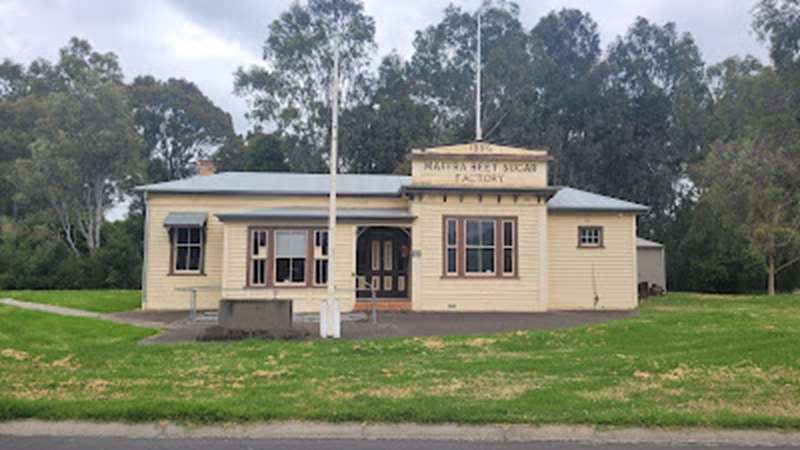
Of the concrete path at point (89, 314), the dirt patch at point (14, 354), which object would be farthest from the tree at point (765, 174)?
the dirt patch at point (14, 354)

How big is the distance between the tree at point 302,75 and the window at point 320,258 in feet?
77.2

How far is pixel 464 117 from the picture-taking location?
45.5 meters

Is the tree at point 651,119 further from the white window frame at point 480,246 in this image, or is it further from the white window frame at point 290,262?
the white window frame at point 290,262

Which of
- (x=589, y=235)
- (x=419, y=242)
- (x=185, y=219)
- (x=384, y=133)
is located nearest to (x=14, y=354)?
(x=185, y=219)

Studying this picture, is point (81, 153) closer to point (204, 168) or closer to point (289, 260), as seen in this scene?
point (204, 168)

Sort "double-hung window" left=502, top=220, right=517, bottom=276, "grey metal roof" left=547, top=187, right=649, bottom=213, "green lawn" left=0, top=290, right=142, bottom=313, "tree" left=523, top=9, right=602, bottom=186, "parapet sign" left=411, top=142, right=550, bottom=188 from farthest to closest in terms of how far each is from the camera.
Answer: "tree" left=523, top=9, right=602, bottom=186 → "grey metal roof" left=547, top=187, right=649, bottom=213 → "parapet sign" left=411, top=142, right=550, bottom=188 → "double-hung window" left=502, top=220, right=517, bottom=276 → "green lawn" left=0, top=290, right=142, bottom=313

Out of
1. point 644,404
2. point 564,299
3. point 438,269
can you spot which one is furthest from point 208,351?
point 564,299

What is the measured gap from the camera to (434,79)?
1823 inches

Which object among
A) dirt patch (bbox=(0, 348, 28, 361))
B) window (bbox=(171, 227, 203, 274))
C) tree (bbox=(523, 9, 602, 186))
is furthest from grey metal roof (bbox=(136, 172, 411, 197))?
tree (bbox=(523, 9, 602, 186))

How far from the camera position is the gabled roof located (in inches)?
862

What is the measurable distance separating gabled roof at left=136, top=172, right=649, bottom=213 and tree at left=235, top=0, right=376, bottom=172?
60.9 feet

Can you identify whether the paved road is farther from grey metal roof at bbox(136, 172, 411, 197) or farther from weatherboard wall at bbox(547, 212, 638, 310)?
weatherboard wall at bbox(547, 212, 638, 310)

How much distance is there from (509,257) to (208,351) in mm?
11848

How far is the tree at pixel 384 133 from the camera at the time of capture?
1679 inches
